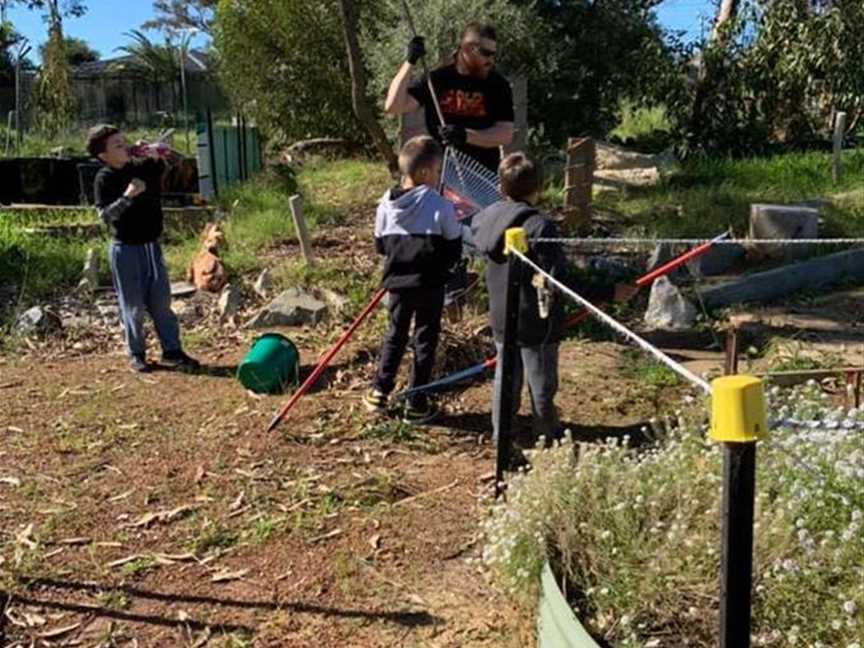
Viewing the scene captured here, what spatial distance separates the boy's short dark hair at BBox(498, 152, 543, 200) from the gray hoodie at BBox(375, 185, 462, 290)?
0.51 meters

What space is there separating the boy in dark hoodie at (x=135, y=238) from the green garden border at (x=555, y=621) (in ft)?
11.6

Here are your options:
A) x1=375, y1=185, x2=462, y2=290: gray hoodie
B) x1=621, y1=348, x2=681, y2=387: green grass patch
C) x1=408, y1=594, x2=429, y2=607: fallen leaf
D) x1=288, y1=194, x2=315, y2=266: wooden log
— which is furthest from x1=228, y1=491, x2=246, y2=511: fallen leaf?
x1=288, y1=194, x2=315, y2=266: wooden log

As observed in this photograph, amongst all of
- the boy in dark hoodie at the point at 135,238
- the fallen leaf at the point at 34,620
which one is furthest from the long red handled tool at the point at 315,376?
the fallen leaf at the point at 34,620

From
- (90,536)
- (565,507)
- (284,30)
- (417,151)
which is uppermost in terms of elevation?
(284,30)

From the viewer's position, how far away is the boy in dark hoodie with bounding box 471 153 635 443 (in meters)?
3.90

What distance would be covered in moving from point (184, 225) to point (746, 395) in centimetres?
913

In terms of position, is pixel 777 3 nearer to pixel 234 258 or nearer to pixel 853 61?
pixel 853 61

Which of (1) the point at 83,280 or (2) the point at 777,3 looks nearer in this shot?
(1) the point at 83,280

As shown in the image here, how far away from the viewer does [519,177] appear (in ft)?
13.2

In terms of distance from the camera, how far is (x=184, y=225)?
399 inches

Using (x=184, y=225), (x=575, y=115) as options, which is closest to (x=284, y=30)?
(x=575, y=115)

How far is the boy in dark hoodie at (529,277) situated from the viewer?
390cm

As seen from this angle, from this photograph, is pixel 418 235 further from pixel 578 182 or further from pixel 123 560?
pixel 578 182

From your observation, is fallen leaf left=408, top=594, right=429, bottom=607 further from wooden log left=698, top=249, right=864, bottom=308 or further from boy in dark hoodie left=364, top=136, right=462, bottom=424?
wooden log left=698, top=249, right=864, bottom=308
